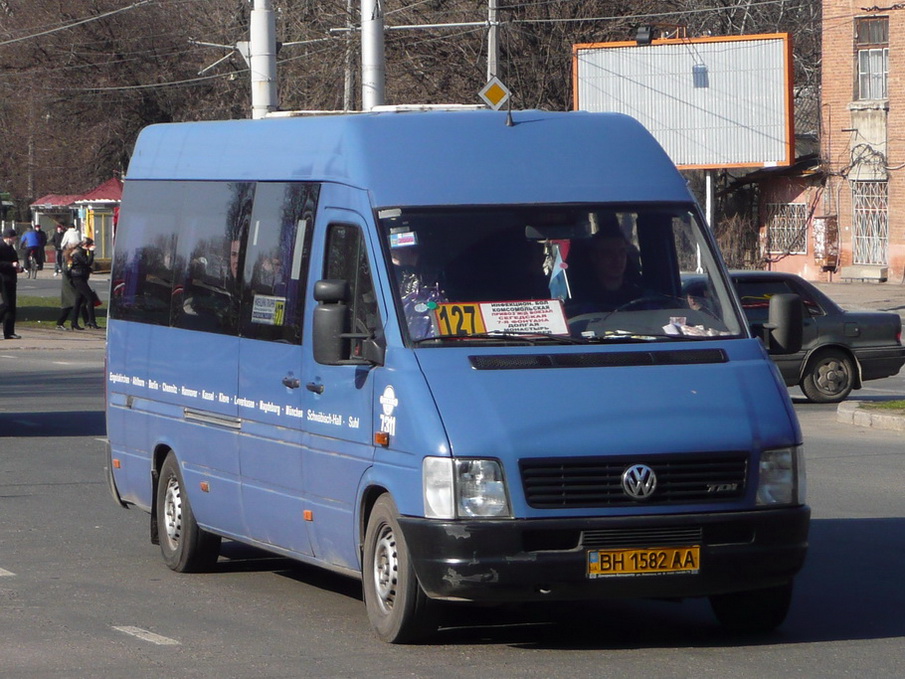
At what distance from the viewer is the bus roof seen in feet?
25.4

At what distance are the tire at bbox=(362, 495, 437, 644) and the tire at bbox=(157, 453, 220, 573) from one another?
2.18m

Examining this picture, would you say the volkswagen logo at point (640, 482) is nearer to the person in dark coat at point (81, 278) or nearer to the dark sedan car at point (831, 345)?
the dark sedan car at point (831, 345)

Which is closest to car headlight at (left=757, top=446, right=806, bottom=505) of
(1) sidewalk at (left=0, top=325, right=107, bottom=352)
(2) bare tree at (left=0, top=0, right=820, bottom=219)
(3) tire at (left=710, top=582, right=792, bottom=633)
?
(3) tire at (left=710, top=582, right=792, bottom=633)

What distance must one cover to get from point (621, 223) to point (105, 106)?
56.8 m

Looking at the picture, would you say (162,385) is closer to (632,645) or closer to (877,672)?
(632,645)

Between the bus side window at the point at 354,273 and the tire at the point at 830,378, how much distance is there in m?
12.3

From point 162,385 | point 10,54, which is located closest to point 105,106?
point 10,54

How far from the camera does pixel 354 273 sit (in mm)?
7758

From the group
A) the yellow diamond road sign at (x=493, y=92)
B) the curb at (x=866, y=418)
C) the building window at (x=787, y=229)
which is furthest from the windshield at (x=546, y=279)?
the building window at (x=787, y=229)

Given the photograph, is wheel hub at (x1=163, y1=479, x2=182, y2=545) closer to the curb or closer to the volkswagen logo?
the volkswagen logo

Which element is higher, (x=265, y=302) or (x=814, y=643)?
(x=265, y=302)

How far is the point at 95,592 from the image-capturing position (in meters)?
8.77

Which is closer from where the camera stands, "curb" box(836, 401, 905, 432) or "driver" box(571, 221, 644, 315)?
"driver" box(571, 221, 644, 315)

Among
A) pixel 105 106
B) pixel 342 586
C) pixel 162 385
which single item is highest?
pixel 105 106
